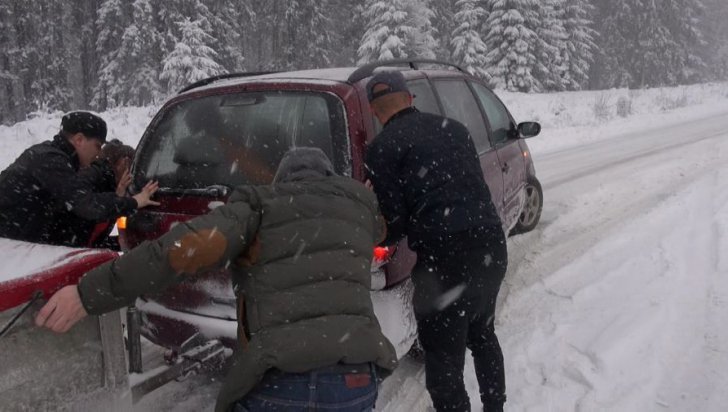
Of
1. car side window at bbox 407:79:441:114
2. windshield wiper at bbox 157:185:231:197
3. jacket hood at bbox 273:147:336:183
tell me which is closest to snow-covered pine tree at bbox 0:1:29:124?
windshield wiper at bbox 157:185:231:197

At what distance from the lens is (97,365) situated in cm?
214

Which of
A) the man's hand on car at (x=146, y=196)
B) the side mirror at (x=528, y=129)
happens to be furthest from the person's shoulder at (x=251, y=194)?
the side mirror at (x=528, y=129)

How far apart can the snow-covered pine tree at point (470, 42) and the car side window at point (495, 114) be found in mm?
24969

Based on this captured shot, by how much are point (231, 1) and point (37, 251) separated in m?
29.9

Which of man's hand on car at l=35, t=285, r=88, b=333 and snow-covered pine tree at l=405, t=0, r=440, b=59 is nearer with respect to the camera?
man's hand on car at l=35, t=285, r=88, b=333

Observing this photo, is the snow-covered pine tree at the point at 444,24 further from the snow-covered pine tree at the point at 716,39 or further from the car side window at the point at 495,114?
the snow-covered pine tree at the point at 716,39

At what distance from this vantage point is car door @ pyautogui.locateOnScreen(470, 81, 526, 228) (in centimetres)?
479

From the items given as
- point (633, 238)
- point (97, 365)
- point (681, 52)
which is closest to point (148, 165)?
point (97, 365)

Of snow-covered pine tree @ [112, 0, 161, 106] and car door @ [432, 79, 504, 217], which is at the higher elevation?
car door @ [432, 79, 504, 217]

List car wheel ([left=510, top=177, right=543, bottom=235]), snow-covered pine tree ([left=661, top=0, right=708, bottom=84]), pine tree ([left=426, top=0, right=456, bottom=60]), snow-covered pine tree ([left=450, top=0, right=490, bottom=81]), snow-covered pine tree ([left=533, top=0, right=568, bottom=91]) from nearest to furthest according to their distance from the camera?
car wheel ([left=510, top=177, right=543, bottom=235]) < snow-covered pine tree ([left=450, top=0, right=490, bottom=81]) < snow-covered pine tree ([left=533, top=0, right=568, bottom=91]) < pine tree ([left=426, top=0, right=456, bottom=60]) < snow-covered pine tree ([left=661, top=0, right=708, bottom=84])

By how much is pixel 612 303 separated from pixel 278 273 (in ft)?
11.7

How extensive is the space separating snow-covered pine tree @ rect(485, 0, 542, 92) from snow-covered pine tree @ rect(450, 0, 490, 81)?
0.61 m

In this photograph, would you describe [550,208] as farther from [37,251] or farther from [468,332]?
[37,251]

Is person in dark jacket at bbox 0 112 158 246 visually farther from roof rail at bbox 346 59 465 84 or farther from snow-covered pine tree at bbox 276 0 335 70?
snow-covered pine tree at bbox 276 0 335 70
